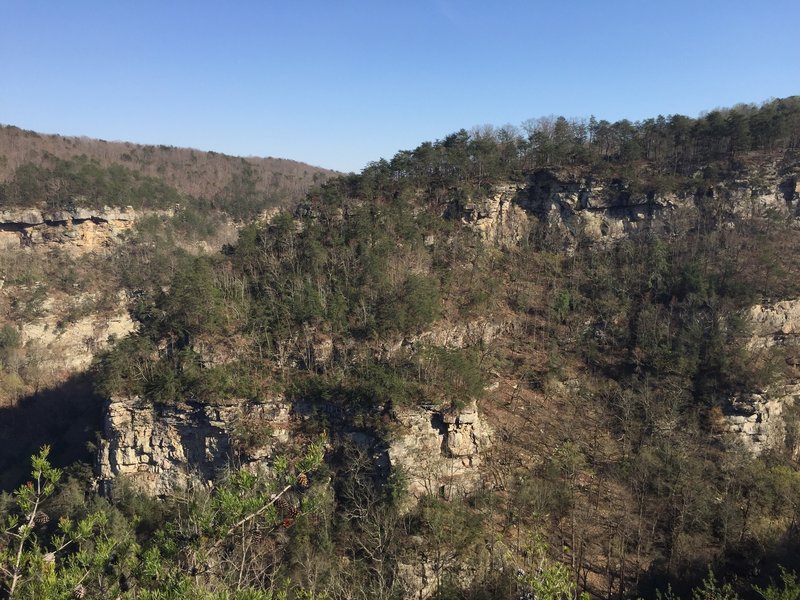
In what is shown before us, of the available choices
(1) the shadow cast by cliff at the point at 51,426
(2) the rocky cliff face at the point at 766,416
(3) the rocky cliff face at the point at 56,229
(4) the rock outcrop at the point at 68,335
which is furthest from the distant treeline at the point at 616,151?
(3) the rocky cliff face at the point at 56,229

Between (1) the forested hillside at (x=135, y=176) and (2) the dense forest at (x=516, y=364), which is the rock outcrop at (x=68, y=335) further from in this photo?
(2) the dense forest at (x=516, y=364)

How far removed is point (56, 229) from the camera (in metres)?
59.4

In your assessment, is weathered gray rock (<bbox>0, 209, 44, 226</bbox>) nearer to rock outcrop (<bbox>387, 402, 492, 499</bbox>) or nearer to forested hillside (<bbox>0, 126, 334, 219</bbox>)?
forested hillside (<bbox>0, 126, 334, 219</bbox>)

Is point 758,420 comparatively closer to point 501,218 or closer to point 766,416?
point 766,416

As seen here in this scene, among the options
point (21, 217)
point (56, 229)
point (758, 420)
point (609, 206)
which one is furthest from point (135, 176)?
point (758, 420)

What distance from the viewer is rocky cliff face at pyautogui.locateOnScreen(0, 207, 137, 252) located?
58.1 meters

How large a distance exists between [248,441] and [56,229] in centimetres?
4916

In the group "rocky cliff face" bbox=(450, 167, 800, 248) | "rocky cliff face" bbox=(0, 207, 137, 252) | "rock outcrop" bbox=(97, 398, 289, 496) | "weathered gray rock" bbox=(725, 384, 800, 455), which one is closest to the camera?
"rock outcrop" bbox=(97, 398, 289, 496)

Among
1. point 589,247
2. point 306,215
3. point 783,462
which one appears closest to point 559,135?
point 589,247

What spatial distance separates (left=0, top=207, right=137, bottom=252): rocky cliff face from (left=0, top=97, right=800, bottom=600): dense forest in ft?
120

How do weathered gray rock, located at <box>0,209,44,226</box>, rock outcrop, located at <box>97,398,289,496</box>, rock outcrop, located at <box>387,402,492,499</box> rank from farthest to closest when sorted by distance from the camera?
weathered gray rock, located at <box>0,209,44,226</box>, rock outcrop, located at <box>97,398,289,496</box>, rock outcrop, located at <box>387,402,492,499</box>

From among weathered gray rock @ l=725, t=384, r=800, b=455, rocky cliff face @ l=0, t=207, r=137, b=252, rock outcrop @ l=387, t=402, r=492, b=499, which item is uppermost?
rocky cliff face @ l=0, t=207, r=137, b=252

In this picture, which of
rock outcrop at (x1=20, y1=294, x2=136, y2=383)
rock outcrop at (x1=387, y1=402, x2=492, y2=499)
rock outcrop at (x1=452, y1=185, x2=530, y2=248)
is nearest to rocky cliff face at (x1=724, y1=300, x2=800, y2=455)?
rock outcrop at (x1=387, y1=402, x2=492, y2=499)

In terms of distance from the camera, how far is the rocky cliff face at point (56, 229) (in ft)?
190
